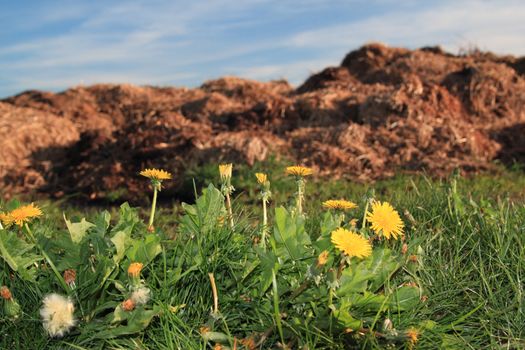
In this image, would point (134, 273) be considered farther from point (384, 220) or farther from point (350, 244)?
point (384, 220)

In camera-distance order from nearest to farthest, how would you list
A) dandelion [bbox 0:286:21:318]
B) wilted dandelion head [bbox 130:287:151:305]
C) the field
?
wilted dandelion head [bbox 130:287:151:305]
the field
dandelion [bbox 0:286:21:318]

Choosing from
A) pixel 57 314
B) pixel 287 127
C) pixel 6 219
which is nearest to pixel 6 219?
pixel 6 219

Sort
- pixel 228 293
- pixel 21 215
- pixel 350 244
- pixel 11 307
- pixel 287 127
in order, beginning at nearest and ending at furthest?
pixel 350 244 < pixel 11 307 < pixel 228 293 < pixel 21 215 < pixel 287 127

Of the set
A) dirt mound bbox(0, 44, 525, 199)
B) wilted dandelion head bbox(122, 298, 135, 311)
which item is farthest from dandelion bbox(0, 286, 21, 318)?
dirt mound bbox(0, 44, 525, 199)

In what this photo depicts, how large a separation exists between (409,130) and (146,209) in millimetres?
4807

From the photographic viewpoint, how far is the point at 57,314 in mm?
2715

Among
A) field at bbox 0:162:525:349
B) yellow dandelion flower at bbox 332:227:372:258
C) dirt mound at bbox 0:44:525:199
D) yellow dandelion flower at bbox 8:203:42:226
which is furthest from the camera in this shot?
dirt mound at bbox 0:44:525:199

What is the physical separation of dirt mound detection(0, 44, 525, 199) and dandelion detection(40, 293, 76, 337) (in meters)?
7.22

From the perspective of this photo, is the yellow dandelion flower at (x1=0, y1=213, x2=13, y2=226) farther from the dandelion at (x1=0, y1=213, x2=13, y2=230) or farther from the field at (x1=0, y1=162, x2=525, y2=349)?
the field at (x1=0, y1=162, x2=525, y2=349)

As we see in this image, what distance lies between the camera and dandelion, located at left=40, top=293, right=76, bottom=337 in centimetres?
272

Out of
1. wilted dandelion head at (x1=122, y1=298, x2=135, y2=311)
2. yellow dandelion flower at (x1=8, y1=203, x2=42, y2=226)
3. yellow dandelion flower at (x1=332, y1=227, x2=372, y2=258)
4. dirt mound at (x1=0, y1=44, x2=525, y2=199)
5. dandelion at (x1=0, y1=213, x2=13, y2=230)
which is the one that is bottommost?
dirt mound at (x1=0, y1=44, x2=525, y2=199)

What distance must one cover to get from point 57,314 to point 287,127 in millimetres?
9488

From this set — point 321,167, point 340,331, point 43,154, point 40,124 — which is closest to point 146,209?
point 321,167

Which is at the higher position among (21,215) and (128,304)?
(21,215)
